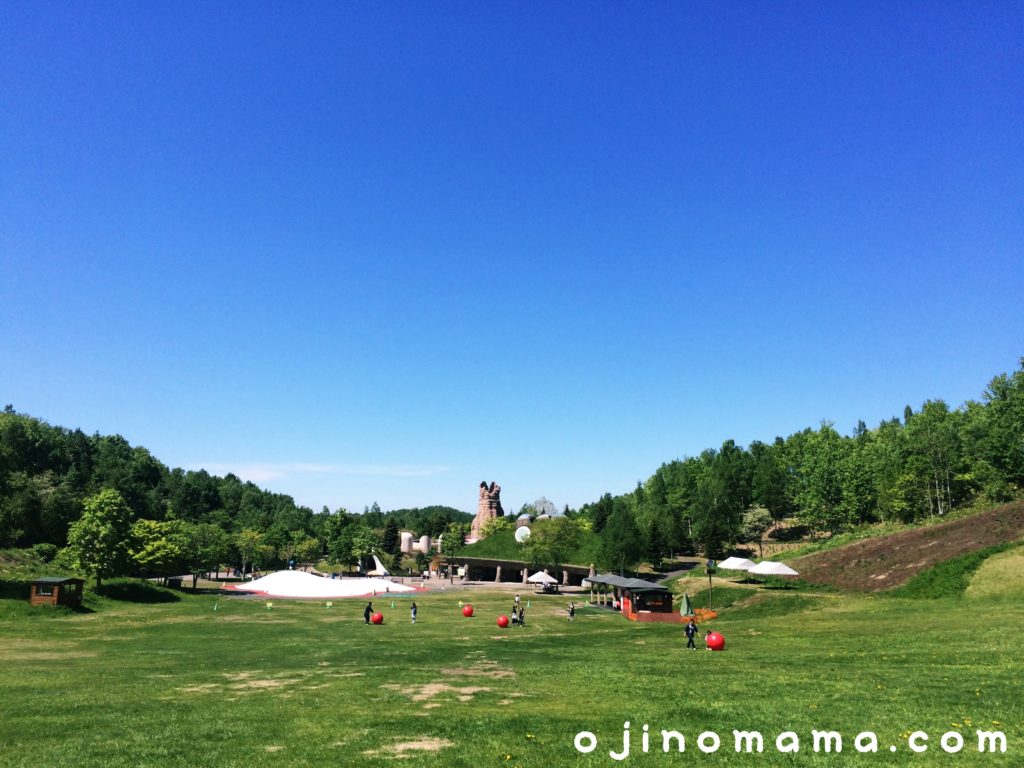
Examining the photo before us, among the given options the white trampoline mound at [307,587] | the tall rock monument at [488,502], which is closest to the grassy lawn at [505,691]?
the white trampoline mound at [307,587]

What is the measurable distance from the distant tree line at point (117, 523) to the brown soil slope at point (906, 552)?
7677 centimetres

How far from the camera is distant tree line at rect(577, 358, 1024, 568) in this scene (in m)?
93.6

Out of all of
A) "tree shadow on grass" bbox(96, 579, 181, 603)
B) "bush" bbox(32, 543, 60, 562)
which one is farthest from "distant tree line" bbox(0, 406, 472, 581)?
"tree shadow on grass" bbox(96, 579, 181, 603)

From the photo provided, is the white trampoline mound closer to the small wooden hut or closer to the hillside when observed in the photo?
the small wooden hut

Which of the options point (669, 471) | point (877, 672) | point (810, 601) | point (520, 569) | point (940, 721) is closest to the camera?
point (940, 721)

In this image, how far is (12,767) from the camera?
49.8ft

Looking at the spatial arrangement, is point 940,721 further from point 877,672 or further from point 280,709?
point 280,709

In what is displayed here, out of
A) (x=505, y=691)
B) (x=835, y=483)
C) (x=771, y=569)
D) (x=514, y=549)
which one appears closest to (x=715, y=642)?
(x=505, y=691)

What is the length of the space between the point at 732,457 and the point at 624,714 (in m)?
148

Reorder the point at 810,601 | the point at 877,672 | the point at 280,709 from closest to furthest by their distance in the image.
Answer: the point at 280,709
the point at 877,672
the point at 810,601

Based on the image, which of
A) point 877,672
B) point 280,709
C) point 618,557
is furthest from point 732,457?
point 280,709

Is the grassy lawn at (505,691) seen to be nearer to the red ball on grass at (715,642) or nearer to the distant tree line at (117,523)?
the red ball on grass at (715,642)

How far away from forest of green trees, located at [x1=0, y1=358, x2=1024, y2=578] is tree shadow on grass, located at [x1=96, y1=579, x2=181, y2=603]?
2.40 meters

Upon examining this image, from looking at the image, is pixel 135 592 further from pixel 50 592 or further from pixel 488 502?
pixel 488 502
